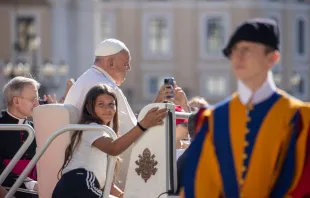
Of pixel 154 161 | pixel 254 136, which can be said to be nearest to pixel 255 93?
pixel 254 136

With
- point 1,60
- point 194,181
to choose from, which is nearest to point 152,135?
point 194,181

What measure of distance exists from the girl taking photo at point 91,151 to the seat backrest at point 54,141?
0.12 metres

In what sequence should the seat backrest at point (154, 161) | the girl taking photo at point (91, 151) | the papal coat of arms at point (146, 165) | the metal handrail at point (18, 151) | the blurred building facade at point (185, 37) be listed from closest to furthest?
the seat backrest at point (154, 161)
the papal coat of arms at point (146, 165)
the girl taking photo at point (91, 151)
the metal handrail at point (18, 151)
the blurred building facade at point (185, 37)

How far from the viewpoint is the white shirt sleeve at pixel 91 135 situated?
7273 millimetres

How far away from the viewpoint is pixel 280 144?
5.46 m

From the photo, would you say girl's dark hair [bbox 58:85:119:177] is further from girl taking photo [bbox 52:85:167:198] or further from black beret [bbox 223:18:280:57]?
black beret [bbox 223:18:280:57]

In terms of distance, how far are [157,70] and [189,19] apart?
347 cm

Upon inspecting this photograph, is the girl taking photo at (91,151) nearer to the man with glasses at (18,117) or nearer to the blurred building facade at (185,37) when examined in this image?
the man with glasses at (18,117)

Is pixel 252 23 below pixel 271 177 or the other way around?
the other way around

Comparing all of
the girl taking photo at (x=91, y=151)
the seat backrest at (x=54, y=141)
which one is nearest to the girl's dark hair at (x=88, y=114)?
the girl taking photo at (x=91, y=151)

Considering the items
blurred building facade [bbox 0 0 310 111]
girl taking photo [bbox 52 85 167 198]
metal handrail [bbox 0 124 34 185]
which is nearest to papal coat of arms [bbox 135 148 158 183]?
girl taking photo [bbox 52 85 167 198]

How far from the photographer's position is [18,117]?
8656mm

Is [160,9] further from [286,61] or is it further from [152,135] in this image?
[152,135]

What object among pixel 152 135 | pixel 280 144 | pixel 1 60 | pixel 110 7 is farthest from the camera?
pixel 110 7
